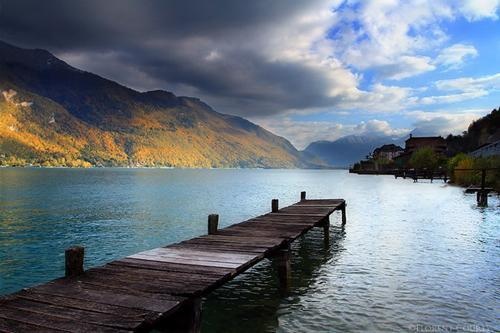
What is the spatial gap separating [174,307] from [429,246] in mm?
17262

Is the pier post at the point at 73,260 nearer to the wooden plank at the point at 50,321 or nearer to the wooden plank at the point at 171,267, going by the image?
the wooden plank at the point at 171,267

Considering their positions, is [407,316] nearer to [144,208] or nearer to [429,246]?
[429,246]

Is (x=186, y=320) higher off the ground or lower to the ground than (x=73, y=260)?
lower

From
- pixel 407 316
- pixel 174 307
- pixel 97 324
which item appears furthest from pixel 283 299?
pixel 97 324

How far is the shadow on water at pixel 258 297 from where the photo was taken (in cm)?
1019

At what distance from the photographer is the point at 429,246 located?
19891 millimetres

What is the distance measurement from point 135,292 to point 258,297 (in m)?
5.74

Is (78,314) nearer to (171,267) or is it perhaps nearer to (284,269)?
(171,267)

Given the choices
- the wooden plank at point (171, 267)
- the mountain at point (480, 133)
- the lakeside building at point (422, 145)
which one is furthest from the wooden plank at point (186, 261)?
the lakeside building at point (422, 145)

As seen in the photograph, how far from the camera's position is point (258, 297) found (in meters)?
12.3

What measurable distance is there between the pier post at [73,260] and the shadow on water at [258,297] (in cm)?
364

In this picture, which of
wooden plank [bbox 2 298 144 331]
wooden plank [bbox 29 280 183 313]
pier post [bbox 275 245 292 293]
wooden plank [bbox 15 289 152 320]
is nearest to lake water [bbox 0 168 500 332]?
pier post [bbox 275 245 292 293]

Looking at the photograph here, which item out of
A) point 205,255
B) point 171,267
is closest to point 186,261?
point 171,267

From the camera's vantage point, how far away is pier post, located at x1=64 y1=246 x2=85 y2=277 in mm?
8578
